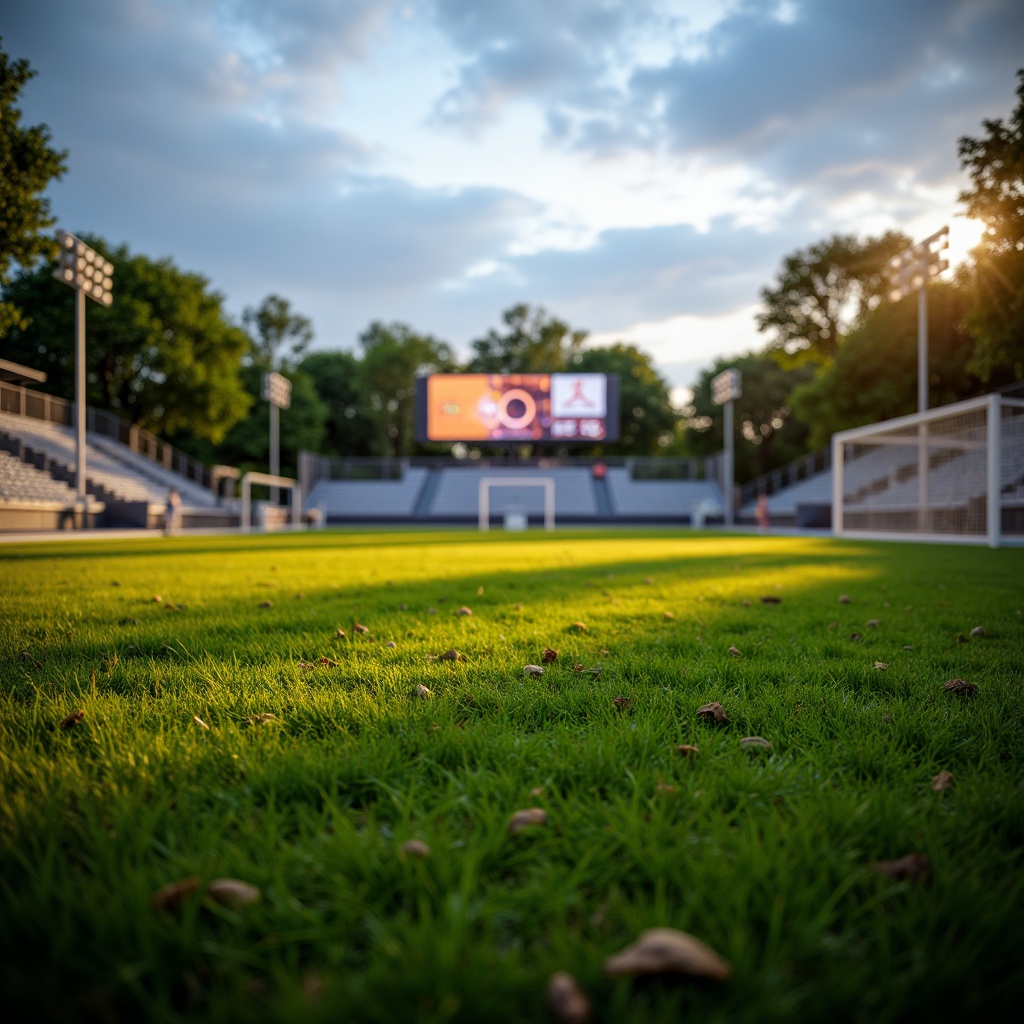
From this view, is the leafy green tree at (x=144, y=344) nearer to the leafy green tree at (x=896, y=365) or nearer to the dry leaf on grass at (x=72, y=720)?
the leafy green tree at (x=896, y=365)

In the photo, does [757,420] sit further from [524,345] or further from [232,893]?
[232,893]

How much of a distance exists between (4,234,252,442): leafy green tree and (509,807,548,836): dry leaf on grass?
3481 cm

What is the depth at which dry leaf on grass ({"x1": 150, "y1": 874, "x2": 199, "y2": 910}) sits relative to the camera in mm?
987

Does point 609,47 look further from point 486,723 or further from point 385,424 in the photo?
point 385,424

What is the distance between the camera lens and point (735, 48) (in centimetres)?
2114

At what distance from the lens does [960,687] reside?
2295 millimetres

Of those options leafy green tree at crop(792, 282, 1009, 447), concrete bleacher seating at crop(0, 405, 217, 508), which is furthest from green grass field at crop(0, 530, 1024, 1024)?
leafy green tree at crop(792, 282, 1009, 447)

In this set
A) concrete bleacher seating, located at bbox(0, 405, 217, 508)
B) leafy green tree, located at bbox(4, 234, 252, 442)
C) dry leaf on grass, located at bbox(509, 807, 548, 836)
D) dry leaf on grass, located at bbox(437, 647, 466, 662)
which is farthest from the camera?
leafy green tree, located at bbox(4, 234, 252, 442)

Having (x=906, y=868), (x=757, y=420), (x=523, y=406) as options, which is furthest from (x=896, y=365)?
(x=906, y=868)

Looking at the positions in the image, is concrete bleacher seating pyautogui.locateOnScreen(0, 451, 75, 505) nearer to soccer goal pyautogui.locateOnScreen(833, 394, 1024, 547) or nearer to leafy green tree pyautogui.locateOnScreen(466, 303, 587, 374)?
soccer goal pyautogui.locateOnScreen(833, 394, 1024, 547)

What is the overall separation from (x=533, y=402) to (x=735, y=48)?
18.7 m

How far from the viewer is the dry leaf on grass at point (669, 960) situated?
0.80m

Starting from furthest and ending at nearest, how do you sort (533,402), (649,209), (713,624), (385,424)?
(385,424), (533,402), (649,209), (713,624)

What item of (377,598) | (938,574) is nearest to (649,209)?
(938,574)
